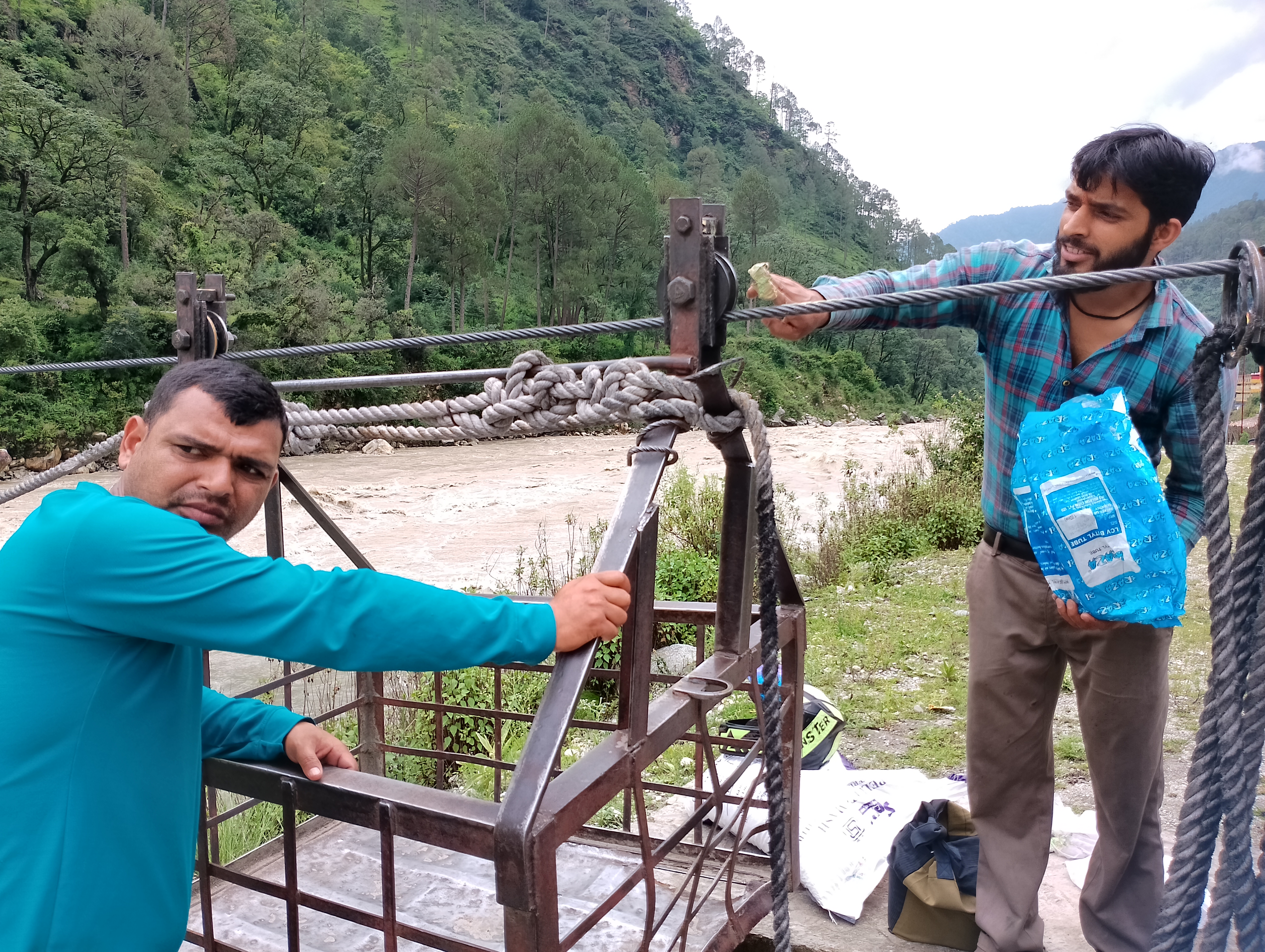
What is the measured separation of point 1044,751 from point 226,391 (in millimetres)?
1952

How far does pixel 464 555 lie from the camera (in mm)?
10555

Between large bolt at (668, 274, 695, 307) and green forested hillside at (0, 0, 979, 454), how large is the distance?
9185 mm

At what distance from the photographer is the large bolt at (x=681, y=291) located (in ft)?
4.98

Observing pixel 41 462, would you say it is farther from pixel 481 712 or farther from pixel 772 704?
pixel 772 704

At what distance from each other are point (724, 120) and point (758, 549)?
99.9 metres

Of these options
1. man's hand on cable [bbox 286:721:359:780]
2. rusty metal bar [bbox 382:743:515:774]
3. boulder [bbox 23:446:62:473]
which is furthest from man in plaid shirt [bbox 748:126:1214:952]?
boulder [bbox 23:446:62:473]

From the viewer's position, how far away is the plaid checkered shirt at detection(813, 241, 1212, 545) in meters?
1.88

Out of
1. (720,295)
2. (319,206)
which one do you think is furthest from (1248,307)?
(319,206)

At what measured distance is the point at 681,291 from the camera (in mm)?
1521

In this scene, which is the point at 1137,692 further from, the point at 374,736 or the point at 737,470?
the point at 374,736

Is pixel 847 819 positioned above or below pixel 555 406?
below

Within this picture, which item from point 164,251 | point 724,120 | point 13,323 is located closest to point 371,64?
point 164,251

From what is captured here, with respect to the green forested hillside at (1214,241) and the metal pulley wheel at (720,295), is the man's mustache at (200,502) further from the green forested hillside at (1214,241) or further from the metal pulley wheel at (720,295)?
the green forested hillside at (1214,241)

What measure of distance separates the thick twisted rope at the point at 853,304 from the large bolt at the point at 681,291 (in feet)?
0.15
